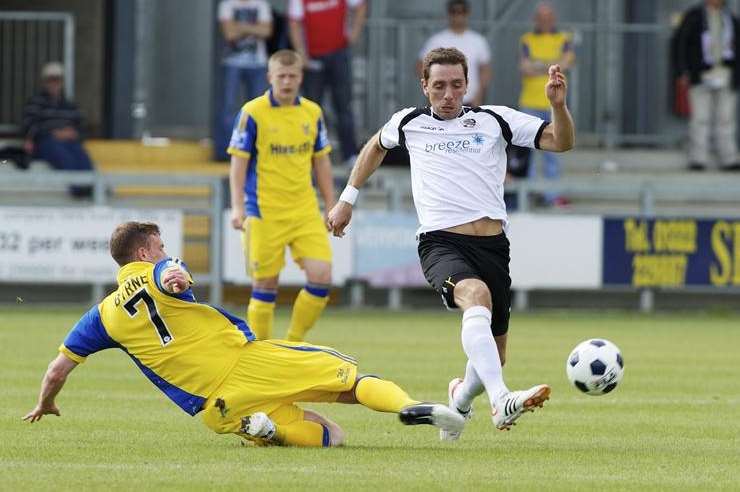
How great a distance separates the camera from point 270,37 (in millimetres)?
21750

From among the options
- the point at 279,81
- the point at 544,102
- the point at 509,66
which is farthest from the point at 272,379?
the point at 509,66

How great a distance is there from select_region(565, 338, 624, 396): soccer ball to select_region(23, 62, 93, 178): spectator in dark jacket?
13734 millimetres

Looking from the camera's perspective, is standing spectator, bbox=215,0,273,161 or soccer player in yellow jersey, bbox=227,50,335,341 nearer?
soccer player in yellow jersey, bbox=227,50,335,341

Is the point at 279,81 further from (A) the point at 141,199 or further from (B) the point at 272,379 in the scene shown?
(A) the point at 141,199

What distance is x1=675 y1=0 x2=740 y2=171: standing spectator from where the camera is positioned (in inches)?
870

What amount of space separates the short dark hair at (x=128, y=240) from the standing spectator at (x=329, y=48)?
520 inches

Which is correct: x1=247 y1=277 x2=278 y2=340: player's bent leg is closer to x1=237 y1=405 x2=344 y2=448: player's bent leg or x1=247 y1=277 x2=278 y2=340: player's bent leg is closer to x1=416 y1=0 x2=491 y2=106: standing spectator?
x1=237 y1=405 x2=344 y2=448: player's bent leg

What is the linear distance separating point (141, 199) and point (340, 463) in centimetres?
1304

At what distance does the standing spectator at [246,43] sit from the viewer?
21422 mm

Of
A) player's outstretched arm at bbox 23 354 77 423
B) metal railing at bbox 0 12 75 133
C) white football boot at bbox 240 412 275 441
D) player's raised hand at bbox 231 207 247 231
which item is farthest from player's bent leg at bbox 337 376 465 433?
metal railing at bbox 0 12 75 133

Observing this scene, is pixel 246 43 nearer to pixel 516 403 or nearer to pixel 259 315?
pixel 259 315

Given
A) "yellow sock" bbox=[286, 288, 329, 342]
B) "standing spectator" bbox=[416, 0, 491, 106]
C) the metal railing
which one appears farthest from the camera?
the metal railing

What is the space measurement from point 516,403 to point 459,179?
5.00 feet

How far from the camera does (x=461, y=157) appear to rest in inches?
336
